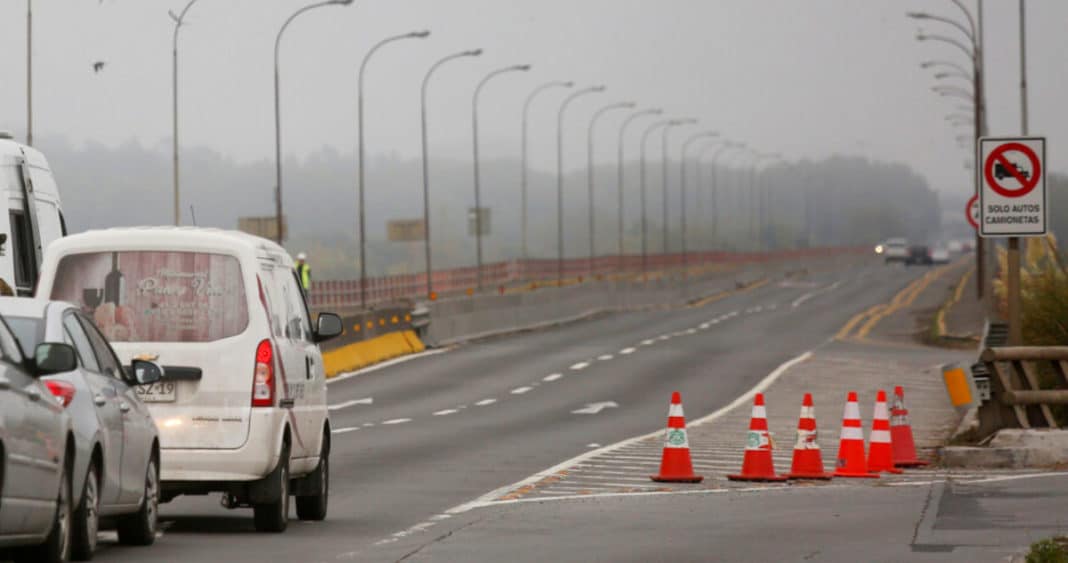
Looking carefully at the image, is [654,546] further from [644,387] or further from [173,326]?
[644,387]

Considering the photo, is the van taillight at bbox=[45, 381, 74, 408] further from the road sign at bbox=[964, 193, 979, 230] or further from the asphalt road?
the road sign at bbox=[964, 193, 979, 230]

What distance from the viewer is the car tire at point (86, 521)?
38.7 ft

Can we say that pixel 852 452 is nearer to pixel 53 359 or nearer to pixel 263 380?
pixel 263 380

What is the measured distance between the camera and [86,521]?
466 inches

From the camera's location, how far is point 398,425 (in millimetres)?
29406

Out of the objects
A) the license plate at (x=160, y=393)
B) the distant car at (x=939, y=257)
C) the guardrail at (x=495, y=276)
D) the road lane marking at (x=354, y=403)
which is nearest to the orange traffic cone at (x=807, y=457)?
the license plate at (x=160, y=393)

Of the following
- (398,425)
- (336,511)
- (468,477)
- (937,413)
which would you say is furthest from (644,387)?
(336,511)

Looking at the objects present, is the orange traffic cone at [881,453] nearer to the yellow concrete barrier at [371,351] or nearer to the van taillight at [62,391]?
the van taillight at [62,391]

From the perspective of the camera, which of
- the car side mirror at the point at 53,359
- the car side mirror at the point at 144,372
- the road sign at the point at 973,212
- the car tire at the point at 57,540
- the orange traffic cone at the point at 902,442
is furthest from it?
the road sign at the point at 973,212

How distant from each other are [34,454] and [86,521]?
120 cm

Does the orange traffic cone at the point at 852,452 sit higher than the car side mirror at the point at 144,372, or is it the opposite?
the car side mirror at the point at 144,372

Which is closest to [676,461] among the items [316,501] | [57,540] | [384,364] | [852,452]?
[852,452]

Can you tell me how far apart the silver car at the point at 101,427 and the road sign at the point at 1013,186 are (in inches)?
457

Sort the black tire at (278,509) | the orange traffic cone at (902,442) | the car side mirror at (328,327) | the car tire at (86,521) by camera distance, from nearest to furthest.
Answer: the car tire at (86,521)
the black tire at (278,509)
the car side mirror at (328,327)
the orange traffic cone at (902,442)
